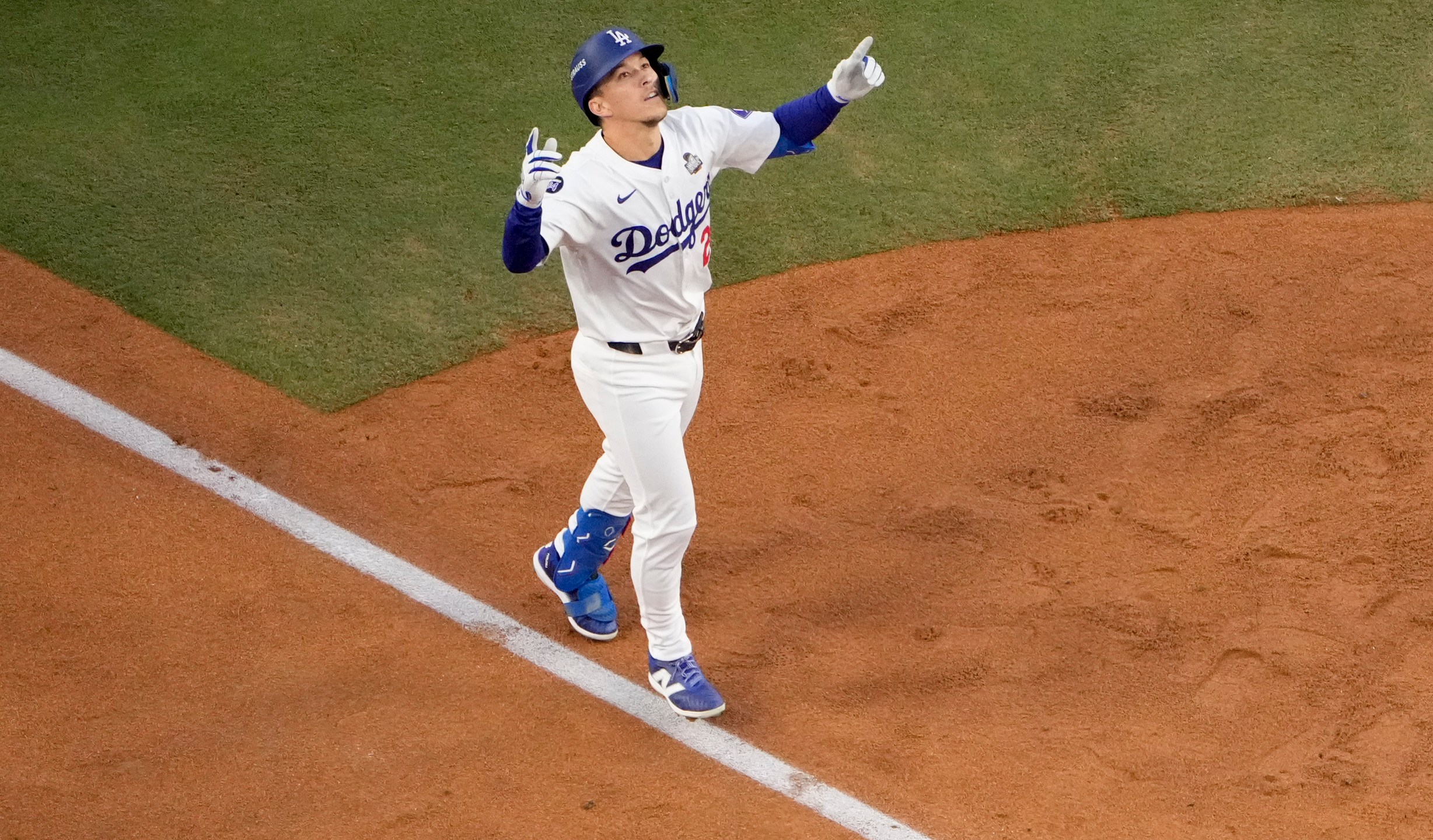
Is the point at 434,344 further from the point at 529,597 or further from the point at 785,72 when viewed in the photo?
the point at 785,72

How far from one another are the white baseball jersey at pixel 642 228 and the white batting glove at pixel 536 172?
11 cm

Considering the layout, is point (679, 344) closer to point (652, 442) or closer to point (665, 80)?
point (652, 442)

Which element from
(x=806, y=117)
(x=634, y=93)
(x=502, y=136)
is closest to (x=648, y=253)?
(x=634, y=93)

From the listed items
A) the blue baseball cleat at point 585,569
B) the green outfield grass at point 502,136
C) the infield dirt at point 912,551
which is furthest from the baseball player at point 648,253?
the green outfield grass at point 502,136

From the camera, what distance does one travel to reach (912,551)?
5.21 m

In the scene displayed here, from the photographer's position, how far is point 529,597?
5.13 meters

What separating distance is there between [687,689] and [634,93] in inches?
77.2

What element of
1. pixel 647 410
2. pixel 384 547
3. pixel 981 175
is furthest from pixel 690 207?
pixel 981 175

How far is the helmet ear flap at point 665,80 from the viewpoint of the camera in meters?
4.21

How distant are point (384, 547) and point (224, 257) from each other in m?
2.17

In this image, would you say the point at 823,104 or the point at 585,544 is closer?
the point at 823,104

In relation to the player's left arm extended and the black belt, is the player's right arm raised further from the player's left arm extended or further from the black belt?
the player's left arm extended

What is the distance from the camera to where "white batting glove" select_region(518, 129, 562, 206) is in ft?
12.5

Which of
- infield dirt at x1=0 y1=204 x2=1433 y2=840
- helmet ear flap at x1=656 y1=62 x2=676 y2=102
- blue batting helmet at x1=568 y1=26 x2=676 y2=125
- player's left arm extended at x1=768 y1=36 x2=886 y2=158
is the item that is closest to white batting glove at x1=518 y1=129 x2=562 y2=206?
blue batting helmet at x1=568 y1=26 x2=676 y2=125
